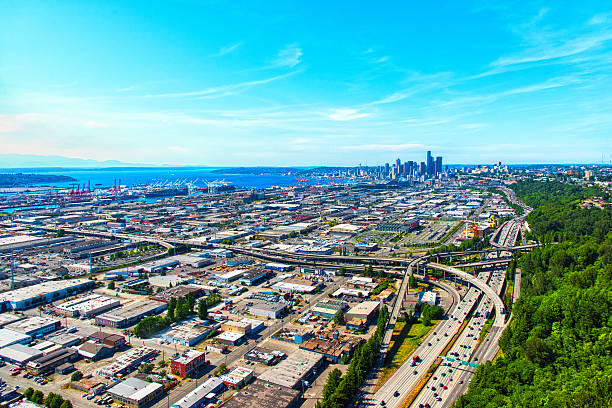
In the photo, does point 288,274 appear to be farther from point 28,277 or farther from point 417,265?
point 28,277

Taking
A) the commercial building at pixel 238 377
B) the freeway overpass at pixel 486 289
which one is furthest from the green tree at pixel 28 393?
the freeway overpass at pixel 486 289

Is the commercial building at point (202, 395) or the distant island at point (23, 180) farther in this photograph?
the distant island at point (23, 180)

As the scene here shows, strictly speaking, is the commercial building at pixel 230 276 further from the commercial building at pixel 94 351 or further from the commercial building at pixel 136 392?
the commercial building at pixel 136 392

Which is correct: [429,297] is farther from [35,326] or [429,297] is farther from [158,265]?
[35,326]

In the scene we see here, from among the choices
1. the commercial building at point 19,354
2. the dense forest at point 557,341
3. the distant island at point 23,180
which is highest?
the distant island at point 23,180

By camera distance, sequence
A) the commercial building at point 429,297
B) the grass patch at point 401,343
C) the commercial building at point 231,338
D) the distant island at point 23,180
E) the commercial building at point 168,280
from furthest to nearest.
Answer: the distant island at point 23,180
the commercial building at point 168,280
the commercial building at point 429,297
the commercial building at point 231,338
the grass patch at point 401,343

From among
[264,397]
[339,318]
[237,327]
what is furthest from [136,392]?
[339,318]

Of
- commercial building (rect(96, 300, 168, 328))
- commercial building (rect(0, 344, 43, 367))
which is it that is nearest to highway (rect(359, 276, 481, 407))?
commercial building (rect(96, 300, 168, 328))
